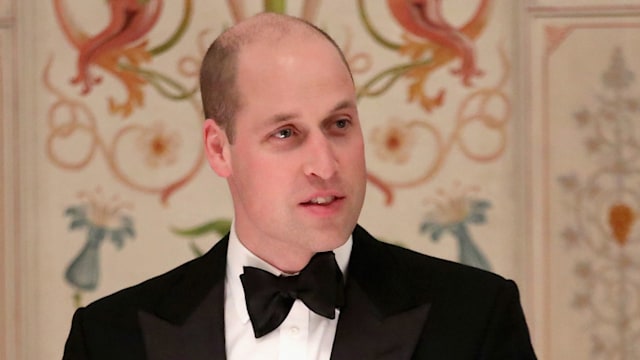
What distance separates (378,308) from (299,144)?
0.28 m

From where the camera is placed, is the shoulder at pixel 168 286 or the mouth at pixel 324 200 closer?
the mouth at pixel 324 200

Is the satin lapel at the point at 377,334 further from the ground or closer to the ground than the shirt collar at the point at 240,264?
closer to the ground

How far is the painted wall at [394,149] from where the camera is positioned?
2607 millimetres

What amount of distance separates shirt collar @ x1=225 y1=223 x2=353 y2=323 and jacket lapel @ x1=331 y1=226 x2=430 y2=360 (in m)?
0.01

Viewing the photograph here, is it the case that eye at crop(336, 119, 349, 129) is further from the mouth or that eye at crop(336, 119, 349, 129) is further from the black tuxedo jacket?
the black tuxedo jacket

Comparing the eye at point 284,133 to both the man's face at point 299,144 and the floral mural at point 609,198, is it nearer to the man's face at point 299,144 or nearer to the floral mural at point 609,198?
the man's face at point 299,144

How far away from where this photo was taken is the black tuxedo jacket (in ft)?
5.65

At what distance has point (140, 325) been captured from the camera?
71.9 inches

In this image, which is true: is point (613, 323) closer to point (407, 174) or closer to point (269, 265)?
point (407, 174)

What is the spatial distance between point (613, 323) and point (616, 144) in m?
0.40

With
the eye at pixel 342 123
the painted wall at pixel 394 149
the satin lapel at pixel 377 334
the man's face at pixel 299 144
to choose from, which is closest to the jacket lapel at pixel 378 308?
the satin lapel at pixel 377 334

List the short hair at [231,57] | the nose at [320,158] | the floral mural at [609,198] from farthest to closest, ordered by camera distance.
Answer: the floral mural at [609,198] < the short hair at [231,57] < the nose at [320,158]

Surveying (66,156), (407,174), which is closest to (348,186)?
(407,174)

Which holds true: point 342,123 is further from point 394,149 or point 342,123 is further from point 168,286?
point 394,149
